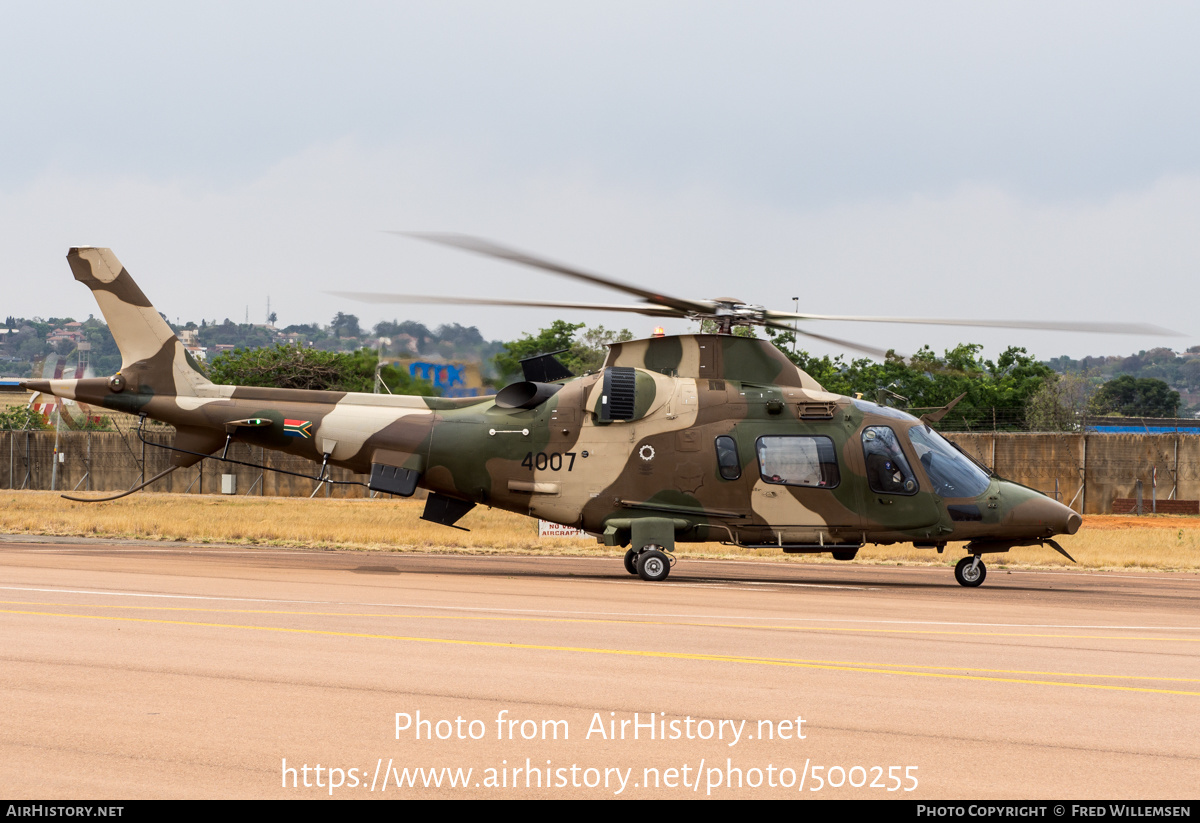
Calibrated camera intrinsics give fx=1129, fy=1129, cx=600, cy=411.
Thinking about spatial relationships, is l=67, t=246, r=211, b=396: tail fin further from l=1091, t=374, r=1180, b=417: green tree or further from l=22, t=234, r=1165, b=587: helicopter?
l=1091, t=374, r=1180, b=417: green tree

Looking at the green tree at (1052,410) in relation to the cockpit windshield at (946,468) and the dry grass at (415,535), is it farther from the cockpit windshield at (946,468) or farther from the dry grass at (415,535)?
the cockpit windshield at (946,468)

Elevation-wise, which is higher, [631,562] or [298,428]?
[298,428]

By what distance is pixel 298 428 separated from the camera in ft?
61.7

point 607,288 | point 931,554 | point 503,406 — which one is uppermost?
point 607,288

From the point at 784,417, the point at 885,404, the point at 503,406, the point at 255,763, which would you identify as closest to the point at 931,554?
the point at 885,404

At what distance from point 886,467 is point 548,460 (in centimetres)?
534

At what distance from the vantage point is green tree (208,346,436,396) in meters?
51.6

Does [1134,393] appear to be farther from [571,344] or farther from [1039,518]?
[1039,518]

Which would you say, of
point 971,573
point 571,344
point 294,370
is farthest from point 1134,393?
point 971,573

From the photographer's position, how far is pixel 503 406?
1864 cm

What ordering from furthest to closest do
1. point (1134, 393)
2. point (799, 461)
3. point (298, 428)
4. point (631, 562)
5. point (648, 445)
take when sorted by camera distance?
1. point (1134, 393)
2. point (298, 428)
3. point (631, 562)
4. point (648, 445)
5. point (799, 461)

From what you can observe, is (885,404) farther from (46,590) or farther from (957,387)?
(957,387)

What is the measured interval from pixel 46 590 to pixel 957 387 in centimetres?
6327

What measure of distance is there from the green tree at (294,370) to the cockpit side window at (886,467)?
32.4m
